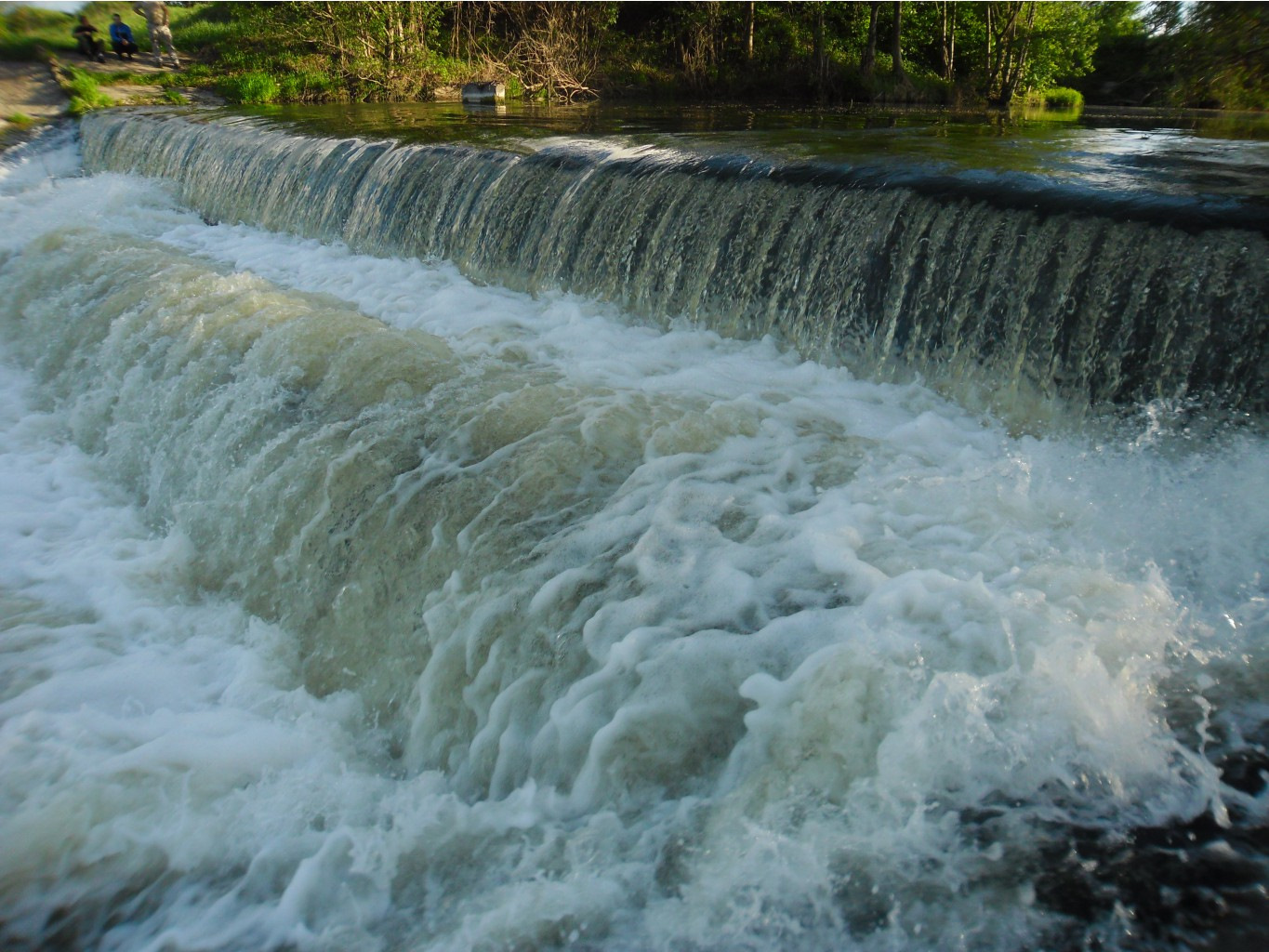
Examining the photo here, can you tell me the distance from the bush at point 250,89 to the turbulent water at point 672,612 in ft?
45.1

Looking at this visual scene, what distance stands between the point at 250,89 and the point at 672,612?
1867 centimetres

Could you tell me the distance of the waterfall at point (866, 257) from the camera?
429cm

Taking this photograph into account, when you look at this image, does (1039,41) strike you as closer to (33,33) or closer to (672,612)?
(672,612)

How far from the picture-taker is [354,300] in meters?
7.10

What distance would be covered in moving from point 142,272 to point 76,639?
4.26m

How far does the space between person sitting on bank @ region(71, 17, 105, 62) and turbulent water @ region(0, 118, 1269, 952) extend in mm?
18351

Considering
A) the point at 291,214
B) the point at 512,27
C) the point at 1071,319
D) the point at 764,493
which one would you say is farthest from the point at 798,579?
the point at 512,27

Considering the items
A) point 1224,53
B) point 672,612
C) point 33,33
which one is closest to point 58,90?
point 33,33

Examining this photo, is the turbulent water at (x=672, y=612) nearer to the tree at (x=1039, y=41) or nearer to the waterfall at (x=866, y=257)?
the waterfall at (x=866, y=257)

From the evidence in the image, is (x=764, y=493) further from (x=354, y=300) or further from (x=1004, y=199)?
(x=354, y=300)

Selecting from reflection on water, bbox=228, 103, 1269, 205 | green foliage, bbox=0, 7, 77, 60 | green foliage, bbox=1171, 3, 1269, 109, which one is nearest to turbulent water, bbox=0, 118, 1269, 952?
reflection on water, bbox=228, 103, 1269, 205

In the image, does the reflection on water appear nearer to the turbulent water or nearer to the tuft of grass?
the turbulent water

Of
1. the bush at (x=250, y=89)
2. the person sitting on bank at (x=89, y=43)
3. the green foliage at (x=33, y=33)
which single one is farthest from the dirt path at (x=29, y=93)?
the bush at (x=250, y=89)

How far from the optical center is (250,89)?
687 inches
